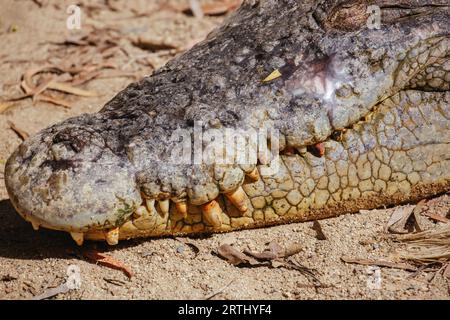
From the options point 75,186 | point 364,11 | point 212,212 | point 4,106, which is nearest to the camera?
point 75,186

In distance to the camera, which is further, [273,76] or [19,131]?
[19,131]

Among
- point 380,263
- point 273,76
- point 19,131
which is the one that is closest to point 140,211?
point 273,76

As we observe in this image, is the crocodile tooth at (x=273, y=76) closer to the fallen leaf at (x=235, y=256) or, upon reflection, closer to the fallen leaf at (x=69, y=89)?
the fallen leaf at (x=235, y=256)

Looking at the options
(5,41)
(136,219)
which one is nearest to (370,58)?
(136,219)

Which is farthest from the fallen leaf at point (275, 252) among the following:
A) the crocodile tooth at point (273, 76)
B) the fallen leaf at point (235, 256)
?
the crocodile tooth at point (273, 76)

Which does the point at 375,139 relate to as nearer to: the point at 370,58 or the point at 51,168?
the point at 370,58

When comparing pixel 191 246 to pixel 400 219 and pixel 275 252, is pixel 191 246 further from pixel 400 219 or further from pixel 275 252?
pixel 400 219

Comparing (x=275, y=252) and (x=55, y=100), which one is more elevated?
(x=55, y=100)
